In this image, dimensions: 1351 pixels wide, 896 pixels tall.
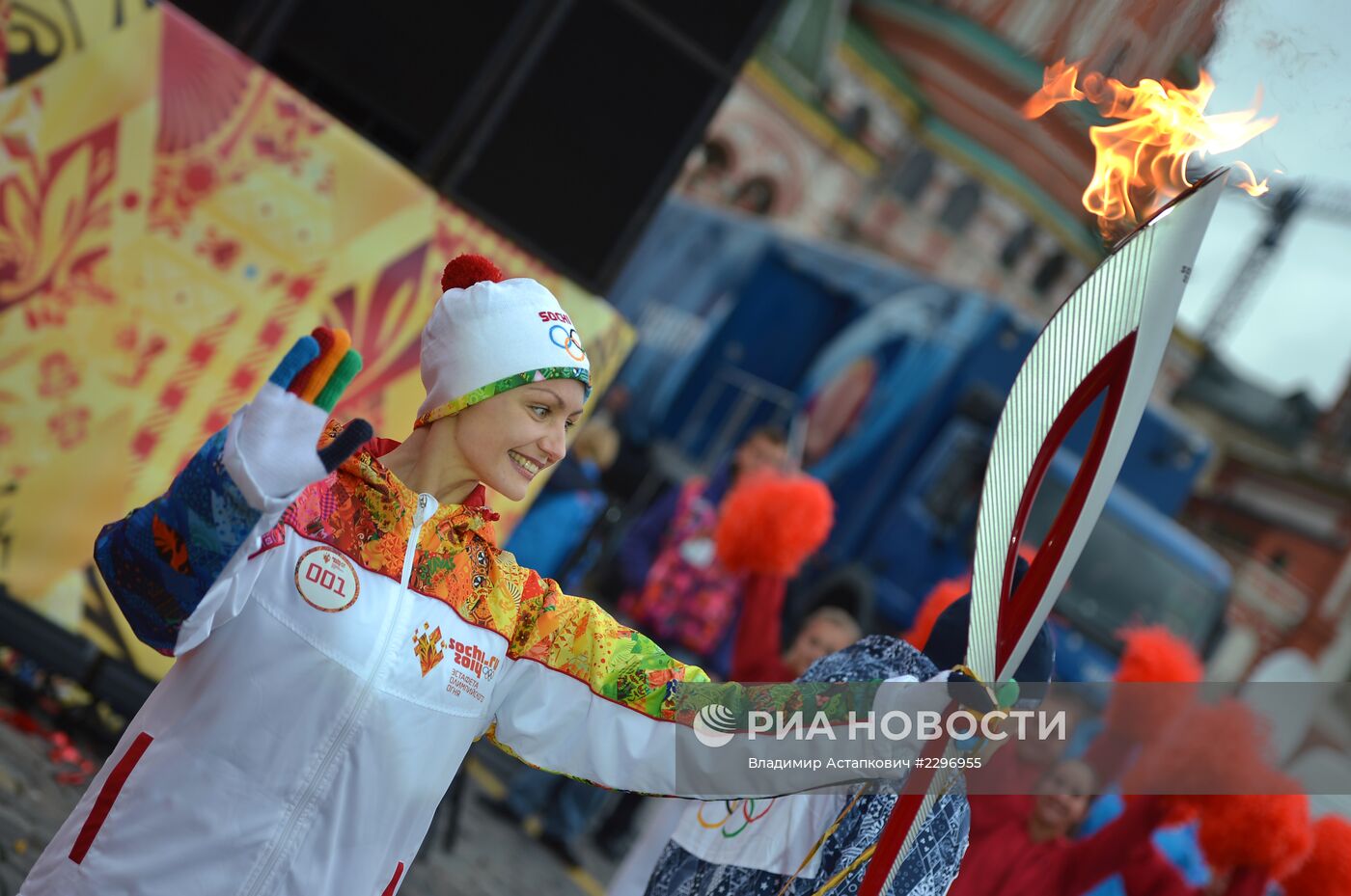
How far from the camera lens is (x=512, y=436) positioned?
2.14 m

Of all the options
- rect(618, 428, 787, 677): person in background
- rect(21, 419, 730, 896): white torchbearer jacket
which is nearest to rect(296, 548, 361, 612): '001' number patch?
rect(21, 419, 730, 896): white torchbearer jacket

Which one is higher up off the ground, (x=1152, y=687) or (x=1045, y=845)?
(x=1152, y=687)

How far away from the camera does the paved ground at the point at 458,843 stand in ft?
12.1

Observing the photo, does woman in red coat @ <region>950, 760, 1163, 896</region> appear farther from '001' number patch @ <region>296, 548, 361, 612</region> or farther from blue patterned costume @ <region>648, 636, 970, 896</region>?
'001' number patch @ <region>296, 548, 361, 612</region>

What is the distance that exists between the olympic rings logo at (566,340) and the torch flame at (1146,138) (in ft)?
3.37

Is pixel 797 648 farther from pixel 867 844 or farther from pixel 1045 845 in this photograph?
pixel 867 844

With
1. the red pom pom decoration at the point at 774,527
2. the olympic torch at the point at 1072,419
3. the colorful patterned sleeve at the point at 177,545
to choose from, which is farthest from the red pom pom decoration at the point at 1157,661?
the colorful patterned sleeve at the point at 177,545

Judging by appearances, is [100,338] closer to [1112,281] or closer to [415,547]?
[415,547]

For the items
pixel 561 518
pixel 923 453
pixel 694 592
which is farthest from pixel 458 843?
pixel 923 453

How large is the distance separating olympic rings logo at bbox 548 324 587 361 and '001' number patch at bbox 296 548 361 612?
1.68ft

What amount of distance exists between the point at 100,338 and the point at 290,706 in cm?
309

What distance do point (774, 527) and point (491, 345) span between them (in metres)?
2.96

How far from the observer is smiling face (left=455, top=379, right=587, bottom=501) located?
215cm

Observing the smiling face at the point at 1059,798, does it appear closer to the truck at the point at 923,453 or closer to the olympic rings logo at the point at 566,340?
the truck at the point at 923,453
